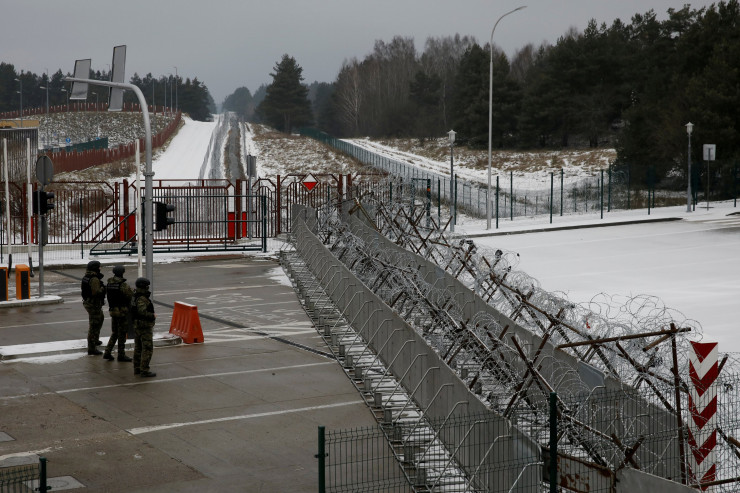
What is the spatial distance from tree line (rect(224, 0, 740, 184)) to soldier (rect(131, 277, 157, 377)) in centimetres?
2439

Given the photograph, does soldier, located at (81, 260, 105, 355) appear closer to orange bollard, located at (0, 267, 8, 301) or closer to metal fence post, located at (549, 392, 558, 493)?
orange bollard, located at (0, 267, 8, 301)

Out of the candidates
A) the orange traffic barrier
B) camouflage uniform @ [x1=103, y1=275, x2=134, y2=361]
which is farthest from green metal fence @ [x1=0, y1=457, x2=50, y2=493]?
the orange traffic barrier

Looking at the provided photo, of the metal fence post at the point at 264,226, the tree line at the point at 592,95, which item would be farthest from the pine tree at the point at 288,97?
the metal fence post at the point at 264,226

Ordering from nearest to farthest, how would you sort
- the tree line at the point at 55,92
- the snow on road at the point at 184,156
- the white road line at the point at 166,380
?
the white road line at the point at 166,380, the snow on road at the point at 184,156, the tree line at the point at 55,92

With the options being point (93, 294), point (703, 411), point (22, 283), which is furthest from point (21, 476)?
point (22, 283)

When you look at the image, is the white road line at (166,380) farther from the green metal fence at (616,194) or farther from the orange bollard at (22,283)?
the green metal fence at (616,194)

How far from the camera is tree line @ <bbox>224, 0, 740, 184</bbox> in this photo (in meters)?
50.2

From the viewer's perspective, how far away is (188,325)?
17.0m

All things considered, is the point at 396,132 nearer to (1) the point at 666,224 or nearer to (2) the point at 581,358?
(1) the point at 666,224

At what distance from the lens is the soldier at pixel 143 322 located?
45.8ft

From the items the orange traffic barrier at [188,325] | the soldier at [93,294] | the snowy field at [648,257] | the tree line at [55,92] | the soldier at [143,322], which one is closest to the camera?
the soldier at [143,322]

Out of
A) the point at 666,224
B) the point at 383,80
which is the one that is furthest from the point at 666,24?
the point at 383,80

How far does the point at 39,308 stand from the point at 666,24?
5253 centimetres

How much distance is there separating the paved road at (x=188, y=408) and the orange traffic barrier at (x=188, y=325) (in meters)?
0.27
